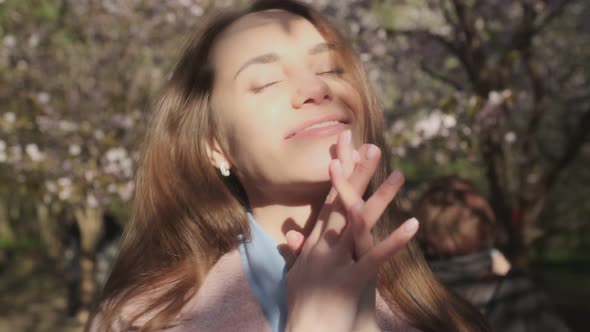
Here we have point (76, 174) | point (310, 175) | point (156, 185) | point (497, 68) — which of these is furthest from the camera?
point (76, 174)

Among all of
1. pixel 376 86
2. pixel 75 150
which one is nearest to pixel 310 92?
pixel 75 150

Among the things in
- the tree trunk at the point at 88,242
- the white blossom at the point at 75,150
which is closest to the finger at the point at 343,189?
the white blossom at the point at 75,150

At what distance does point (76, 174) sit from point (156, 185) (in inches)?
130

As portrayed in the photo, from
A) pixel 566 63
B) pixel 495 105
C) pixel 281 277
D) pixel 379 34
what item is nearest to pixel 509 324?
pixel 281 277

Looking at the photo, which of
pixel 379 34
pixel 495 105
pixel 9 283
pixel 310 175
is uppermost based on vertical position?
pixel 310 175

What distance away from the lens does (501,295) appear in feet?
7.66

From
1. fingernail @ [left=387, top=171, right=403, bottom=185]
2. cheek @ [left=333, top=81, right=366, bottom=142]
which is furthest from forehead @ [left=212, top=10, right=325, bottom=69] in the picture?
fingernail @ [left=387, top=171, right=403, bottom=185]

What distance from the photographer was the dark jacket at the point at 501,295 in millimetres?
2209

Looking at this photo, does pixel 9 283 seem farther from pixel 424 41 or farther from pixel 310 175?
pixel 310 175

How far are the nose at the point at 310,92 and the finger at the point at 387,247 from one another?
Result: 0.39 metres

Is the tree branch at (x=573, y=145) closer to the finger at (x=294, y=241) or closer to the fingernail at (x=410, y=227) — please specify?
the finger at (x=294, y=241)

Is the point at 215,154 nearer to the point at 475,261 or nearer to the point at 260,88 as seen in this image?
the point at 260,88

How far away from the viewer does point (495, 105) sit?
11.8ft

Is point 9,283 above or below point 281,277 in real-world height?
below
